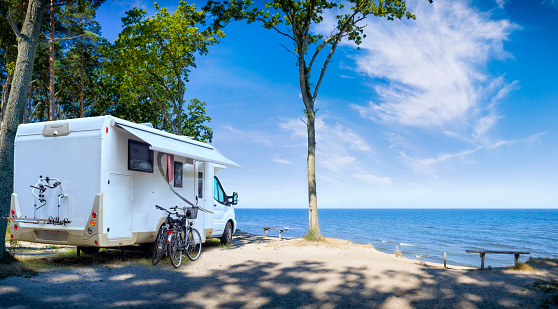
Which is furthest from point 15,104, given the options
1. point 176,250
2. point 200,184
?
point 200,184

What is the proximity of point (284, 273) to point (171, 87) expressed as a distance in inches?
722

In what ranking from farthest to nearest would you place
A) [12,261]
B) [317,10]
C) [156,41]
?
1. [156,41]
2. [317,10]
3. [12,261]

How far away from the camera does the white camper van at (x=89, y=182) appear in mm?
7781

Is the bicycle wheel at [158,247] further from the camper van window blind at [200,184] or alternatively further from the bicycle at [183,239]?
the camper van window blind at [200,184]

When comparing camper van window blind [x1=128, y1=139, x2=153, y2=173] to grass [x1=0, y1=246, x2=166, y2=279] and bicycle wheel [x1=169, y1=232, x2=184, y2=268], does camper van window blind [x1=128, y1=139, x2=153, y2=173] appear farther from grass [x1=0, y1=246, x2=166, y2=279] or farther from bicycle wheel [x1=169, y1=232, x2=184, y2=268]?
grass [x1=0, y1=246, x2=166, y2=279]

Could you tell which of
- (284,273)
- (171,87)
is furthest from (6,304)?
(171,87)

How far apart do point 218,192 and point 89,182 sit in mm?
5144

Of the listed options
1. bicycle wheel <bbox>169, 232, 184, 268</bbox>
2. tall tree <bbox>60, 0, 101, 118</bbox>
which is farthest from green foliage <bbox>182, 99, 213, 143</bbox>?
bicycle wheel <bbox>169, 232, 184, 268</bbox>

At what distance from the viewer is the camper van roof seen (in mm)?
7961

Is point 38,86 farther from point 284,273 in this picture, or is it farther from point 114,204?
point 284,273

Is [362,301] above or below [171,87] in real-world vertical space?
below

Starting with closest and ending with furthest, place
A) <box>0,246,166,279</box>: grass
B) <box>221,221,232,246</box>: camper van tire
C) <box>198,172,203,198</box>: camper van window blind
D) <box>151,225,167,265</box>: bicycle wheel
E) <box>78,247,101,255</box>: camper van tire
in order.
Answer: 1. <box>0,246,166,279</box>: grass
2. <box>151,225,167,265</box>: bicycle wheel
3. <box>78,247,101,255</box>: camper van tire
4. <box>198,172,203,198</box>: camper van window blind
5. <box>221,221,232,246</box>: camper van tire

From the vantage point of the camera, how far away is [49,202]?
26.6 feet

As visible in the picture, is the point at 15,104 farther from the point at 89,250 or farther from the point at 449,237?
the point at 449,237
